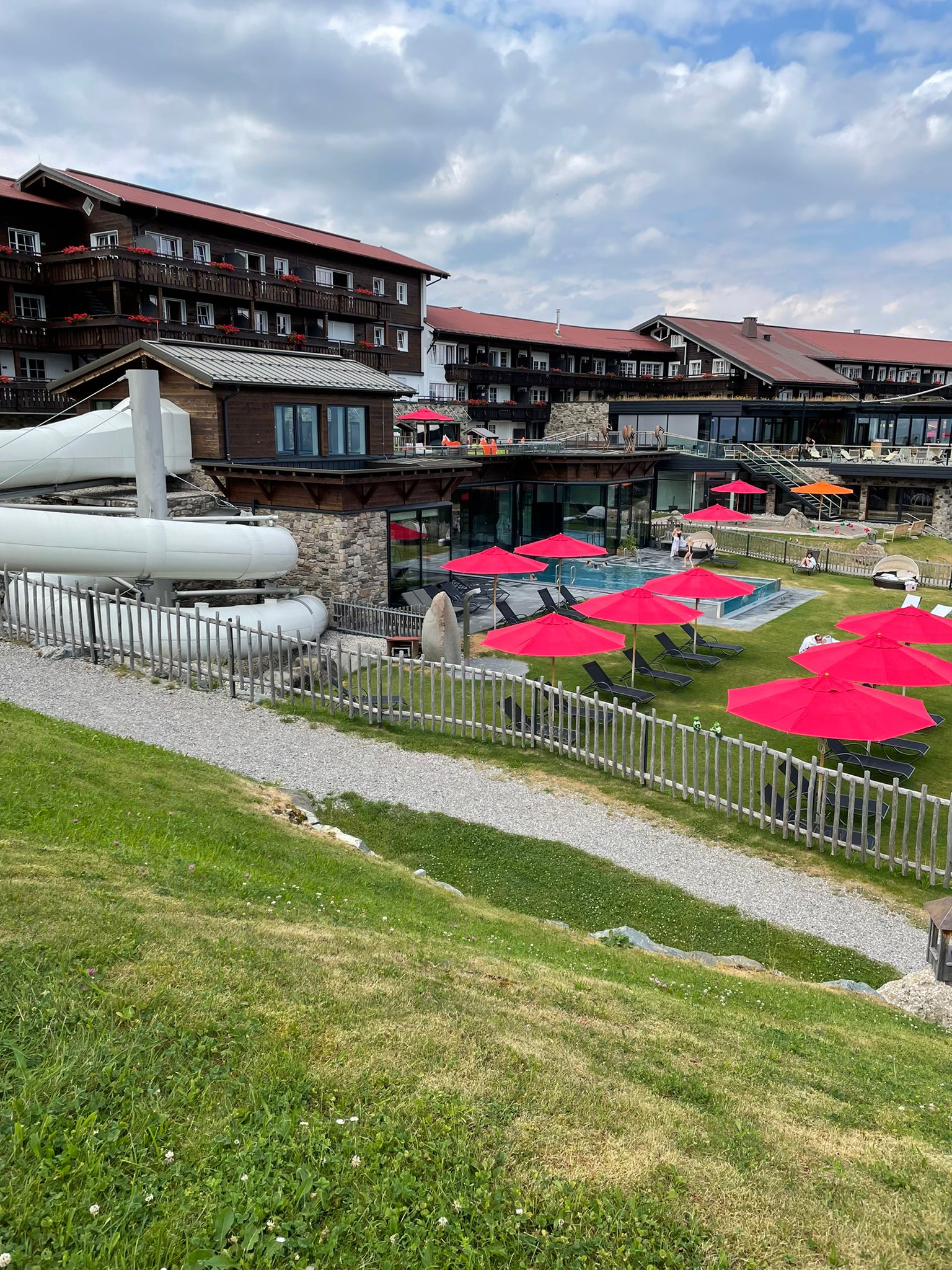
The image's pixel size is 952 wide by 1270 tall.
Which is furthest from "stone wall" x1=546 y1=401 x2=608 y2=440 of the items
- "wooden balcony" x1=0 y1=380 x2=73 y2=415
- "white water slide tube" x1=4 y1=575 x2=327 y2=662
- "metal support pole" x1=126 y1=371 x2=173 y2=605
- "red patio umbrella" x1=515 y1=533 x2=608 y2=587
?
"white water slide tube" x1=4 y1=575 x2=327 y2=662

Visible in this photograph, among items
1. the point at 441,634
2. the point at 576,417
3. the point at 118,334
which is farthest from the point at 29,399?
the point at 576,417

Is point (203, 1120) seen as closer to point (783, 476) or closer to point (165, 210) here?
point (165, 210)

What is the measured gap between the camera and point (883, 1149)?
5145 mm

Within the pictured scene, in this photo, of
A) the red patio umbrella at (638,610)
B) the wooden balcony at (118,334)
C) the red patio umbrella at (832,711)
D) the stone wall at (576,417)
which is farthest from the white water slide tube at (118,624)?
the stone wall at (576,417)

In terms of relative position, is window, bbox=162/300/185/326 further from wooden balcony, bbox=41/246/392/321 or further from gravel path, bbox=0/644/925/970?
gravel path, bbox=0/644/925/970

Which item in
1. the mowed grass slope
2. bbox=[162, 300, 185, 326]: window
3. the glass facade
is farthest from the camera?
bbox=[162, 300, 185, 326]: window

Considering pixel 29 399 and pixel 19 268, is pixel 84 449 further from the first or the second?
pixel 19 268

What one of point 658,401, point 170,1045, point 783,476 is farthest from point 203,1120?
point 658,401

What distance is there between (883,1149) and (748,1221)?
4.48 ft

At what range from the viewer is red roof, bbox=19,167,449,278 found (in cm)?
3662

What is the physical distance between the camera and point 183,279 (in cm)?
3634

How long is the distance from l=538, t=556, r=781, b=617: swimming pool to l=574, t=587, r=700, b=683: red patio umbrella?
404 inches

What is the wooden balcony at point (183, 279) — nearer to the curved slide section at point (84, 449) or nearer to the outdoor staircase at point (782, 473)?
the curved slide section at point (84, 449)

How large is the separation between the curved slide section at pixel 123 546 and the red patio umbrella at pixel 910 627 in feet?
43.2
